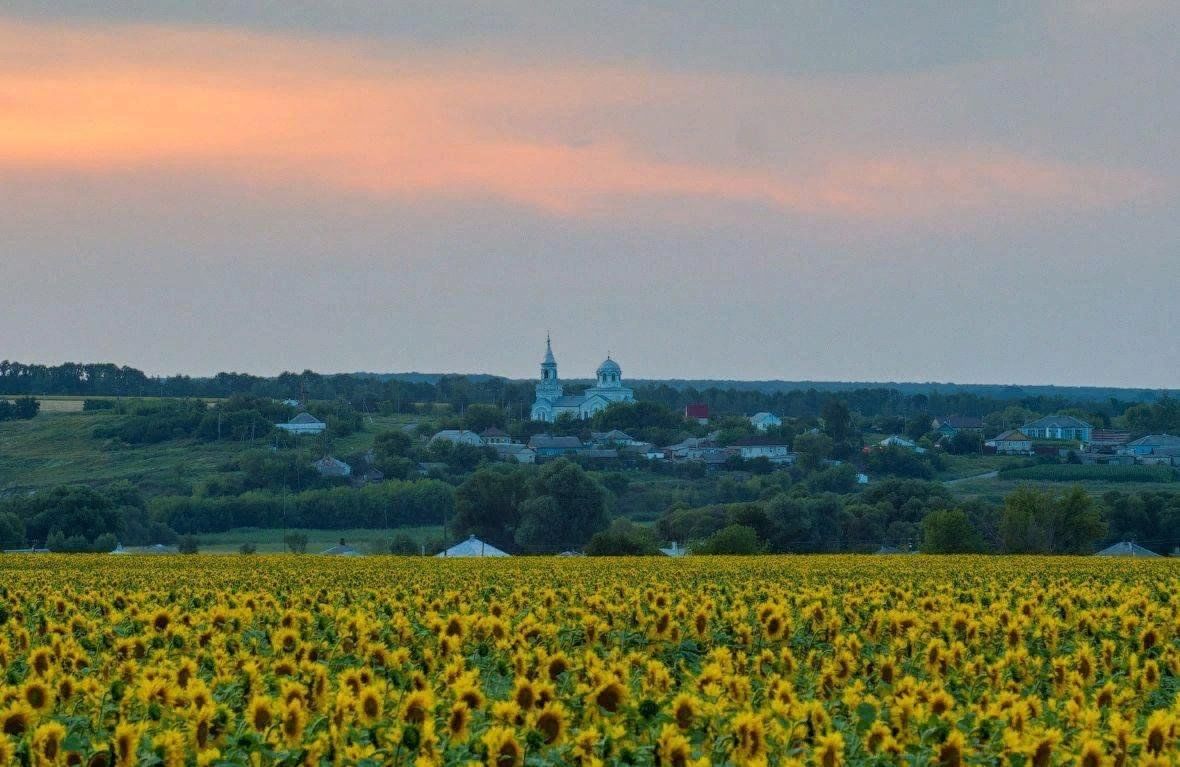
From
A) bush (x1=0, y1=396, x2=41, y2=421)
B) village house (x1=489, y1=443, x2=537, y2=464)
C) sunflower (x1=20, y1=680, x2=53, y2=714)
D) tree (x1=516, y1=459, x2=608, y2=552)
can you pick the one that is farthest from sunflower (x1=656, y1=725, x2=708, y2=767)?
bush (x1=0, y1=396, x2=41, y2=421)

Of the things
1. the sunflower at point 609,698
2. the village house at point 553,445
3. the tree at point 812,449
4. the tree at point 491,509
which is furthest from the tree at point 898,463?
the sunflower at point 609,698

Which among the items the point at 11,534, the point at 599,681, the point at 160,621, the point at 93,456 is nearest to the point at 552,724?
the point at 599,681

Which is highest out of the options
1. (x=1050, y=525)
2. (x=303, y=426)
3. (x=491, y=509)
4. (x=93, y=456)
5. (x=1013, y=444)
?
(x=303, y=426)

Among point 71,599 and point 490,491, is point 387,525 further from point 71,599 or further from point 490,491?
point 71,599

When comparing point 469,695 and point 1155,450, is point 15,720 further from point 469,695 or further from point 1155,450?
point 1155,450

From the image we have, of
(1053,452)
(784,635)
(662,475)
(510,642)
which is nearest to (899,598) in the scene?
(784,635)

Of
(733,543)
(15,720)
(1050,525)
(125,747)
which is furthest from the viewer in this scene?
(1050,525)
